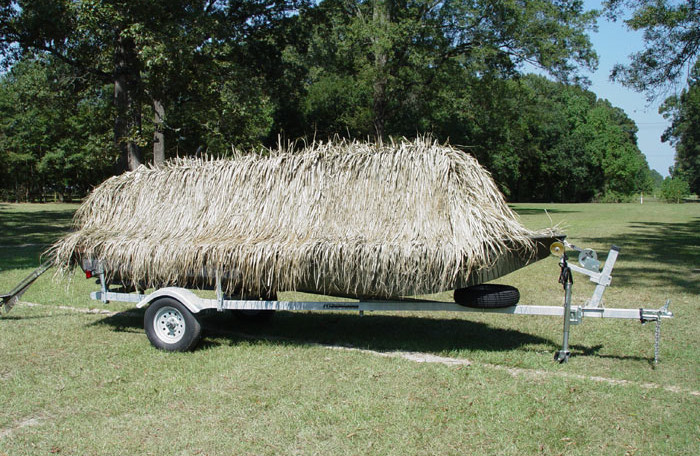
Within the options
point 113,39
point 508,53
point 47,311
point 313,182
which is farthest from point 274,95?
point 313,182

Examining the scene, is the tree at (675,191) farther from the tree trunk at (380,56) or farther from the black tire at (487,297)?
the black tire at (487,297)

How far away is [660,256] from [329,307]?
42.7 ft

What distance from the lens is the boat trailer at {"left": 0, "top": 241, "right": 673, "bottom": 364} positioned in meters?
6.38

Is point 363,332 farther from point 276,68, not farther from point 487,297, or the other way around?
point 276,68

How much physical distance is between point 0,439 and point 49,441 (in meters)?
0.44

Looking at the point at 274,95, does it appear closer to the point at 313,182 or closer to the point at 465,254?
the point at 313,182

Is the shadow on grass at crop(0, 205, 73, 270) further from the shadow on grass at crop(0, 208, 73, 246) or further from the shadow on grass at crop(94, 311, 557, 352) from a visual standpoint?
the shadow on grass at crop(94, 311, 557, 352)

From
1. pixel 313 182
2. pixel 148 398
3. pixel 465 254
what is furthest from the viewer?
pixel 313 182

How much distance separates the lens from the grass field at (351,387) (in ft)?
15.7

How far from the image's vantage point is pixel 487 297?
6527 mm

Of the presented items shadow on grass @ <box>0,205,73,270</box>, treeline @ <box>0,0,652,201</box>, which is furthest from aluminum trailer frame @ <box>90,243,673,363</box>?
shadow on grass @ <box>0,205,73,270</box>

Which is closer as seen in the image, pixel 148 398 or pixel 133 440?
pixel 133 440

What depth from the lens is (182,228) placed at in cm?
767

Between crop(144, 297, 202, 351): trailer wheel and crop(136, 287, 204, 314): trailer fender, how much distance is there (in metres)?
0.07
